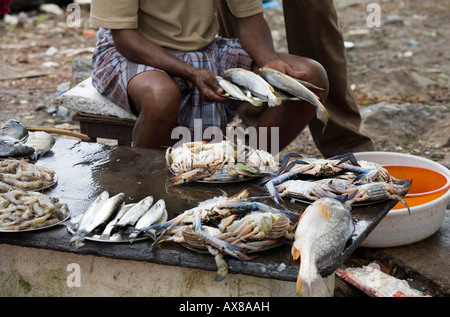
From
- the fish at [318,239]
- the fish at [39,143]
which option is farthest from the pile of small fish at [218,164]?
the fish at [39,143]

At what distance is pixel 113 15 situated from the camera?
13.1 feet

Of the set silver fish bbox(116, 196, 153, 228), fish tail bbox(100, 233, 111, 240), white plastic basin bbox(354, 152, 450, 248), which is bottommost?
white plastic basin bbox(354, 152, 450, 248)


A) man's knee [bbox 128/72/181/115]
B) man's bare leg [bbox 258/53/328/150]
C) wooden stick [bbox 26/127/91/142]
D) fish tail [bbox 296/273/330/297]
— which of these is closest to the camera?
fish tail [bbox 296/273/330/297]

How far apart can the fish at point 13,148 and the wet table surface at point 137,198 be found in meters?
0.09

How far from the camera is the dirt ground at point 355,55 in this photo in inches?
270

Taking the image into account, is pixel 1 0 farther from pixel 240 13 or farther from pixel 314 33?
pixel 314 33

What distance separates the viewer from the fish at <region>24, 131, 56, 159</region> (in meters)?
3.67

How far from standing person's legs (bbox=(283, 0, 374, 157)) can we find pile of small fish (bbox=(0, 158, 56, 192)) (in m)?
2.32

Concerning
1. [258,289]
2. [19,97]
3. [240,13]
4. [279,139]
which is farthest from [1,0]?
[19,97]

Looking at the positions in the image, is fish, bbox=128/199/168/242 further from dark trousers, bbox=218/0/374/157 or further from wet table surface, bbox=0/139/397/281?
dark trousers, bbox=218/0/374/157

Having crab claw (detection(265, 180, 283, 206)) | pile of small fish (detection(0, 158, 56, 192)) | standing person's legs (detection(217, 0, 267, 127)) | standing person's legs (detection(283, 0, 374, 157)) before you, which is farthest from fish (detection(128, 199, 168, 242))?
standing person's legs (detection(283, 0, 374, 157))

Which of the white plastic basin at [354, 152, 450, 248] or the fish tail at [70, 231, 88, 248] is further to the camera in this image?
the white plastic basin at [354, 152, 450, 248]

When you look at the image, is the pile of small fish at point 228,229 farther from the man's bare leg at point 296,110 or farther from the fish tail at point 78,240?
the man's bare leg at point 296,110

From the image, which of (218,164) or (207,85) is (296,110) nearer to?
(207,85)
